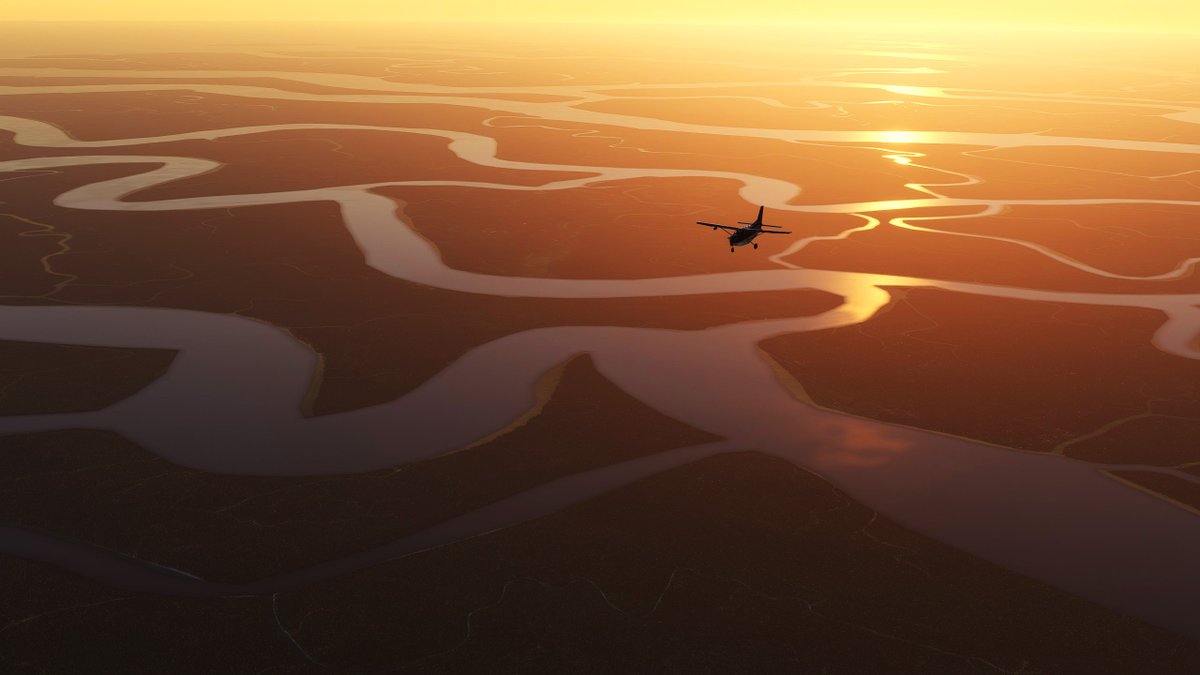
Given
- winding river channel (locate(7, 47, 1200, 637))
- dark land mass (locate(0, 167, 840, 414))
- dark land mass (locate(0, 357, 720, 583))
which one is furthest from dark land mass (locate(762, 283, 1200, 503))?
dark land mass (locate(0, 357, 720, 583))

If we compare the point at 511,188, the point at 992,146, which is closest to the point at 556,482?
the point at 511,188

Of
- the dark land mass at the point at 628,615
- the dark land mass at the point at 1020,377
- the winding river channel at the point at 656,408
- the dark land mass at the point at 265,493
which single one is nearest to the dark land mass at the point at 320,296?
the winding river channel at the point at 656,408

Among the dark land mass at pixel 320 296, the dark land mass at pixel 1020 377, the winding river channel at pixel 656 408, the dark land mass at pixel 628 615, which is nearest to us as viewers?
the dark land mass at pixel 628 615

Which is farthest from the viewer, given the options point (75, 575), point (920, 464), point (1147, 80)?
point (1147, 80)

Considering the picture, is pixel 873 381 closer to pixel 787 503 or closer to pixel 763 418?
pixel 763 418

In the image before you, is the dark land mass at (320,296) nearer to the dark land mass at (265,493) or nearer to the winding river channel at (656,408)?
the winding river channel at (656,408)

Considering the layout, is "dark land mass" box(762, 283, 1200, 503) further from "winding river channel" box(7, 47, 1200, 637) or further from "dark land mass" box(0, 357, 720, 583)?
"dark land mass" box(0, 357, 720, 583)

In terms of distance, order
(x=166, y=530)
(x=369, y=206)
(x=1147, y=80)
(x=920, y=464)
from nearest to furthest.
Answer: (x=166, y=530)
(x=920, y=464)
(x=369, y=206)
(x=1147, y=80)

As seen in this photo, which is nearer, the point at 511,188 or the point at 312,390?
the point at 312,390
